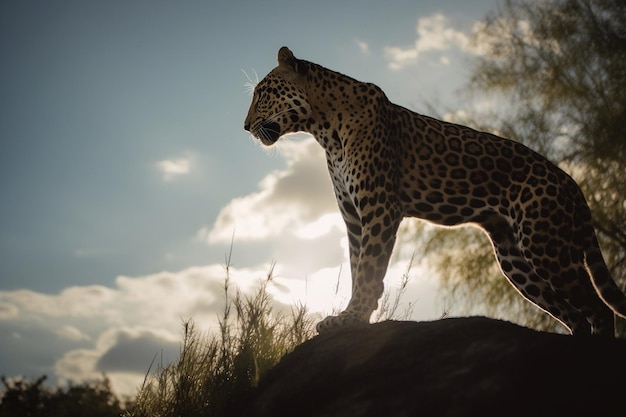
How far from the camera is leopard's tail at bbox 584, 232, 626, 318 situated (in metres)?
5.31

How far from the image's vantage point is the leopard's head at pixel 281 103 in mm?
5973

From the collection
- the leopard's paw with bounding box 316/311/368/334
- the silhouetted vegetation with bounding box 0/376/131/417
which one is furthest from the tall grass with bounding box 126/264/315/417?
the silhouetted vegetation with bounding box 0/376/131/417

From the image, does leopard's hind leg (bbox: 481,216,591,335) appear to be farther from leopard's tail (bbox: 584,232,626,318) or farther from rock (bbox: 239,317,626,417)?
rock (bbox: 239,317,626,417)

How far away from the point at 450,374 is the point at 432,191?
214 cm

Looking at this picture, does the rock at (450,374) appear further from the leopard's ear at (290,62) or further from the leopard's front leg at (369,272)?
the leopard's ear at (290,62)

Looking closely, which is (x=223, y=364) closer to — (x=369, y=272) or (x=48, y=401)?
(x=369, y=272)

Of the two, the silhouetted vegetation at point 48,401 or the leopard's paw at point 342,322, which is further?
the silhouetted vegetation at point 48,401

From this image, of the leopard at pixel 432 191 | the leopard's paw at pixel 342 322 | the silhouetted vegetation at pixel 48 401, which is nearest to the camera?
the leopard's paw at pixel 342 322

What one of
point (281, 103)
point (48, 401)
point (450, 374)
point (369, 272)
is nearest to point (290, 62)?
point (281, 103)

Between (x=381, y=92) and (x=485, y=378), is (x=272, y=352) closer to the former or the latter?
(x=381, y=92)

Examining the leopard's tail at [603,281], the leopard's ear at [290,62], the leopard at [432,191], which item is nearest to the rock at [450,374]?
the leopard at [432,191]

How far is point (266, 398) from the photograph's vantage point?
4.84 m


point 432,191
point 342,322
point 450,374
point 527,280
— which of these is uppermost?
point 432,191

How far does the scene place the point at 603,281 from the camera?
5.38 meters
